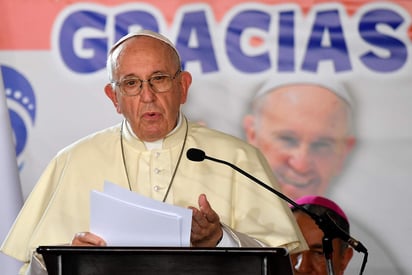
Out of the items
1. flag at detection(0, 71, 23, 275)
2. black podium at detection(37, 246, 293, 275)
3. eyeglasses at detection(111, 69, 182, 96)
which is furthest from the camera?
flag at detection(0, 71, 23, 275)

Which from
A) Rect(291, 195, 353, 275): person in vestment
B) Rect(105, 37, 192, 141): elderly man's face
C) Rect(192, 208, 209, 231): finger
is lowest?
Rect(291, 195, 353, 275): person in vestment

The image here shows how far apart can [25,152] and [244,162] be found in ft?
6.25

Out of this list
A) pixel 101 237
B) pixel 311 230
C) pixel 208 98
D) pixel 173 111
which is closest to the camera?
pixel 101 237

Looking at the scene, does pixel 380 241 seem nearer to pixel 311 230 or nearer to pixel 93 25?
pixel 311 230

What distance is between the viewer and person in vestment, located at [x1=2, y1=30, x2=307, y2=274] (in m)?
4.42

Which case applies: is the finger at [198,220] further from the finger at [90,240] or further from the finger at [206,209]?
the finger at [90,240]

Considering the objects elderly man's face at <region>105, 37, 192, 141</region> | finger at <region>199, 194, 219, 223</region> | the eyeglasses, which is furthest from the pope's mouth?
finger at <region>199, 194, 219, 223</region>

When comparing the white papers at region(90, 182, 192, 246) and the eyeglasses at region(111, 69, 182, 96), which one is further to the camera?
the eyeglasses at region(111, 69, 182, 96)

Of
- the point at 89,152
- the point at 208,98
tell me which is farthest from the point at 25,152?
the point at 89,152

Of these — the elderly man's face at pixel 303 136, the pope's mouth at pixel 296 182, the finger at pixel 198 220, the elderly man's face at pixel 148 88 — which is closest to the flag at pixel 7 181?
the elderly man's face at pixel 303 136

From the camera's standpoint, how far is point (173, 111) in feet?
14.8

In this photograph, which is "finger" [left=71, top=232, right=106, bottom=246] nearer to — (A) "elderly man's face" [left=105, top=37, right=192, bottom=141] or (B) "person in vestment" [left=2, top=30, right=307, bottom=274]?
(B) "person in vestment" [left=2, top=30, right=307, bottom=274]

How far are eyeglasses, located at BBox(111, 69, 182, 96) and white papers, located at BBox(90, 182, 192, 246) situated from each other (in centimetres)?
75

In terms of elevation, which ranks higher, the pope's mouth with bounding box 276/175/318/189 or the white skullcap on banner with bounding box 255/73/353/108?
the white skullcap on banner with bounding box 255/73/353/108
